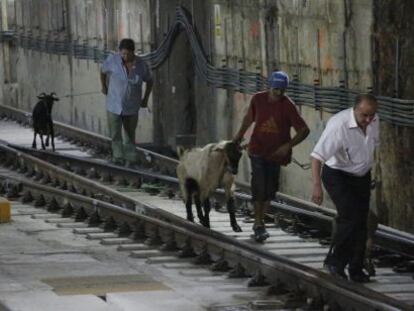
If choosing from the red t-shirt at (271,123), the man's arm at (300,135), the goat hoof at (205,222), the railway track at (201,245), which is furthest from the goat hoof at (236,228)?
the man's arm at (300,135)

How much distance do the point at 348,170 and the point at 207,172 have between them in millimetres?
3460

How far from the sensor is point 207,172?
16484 millimetres

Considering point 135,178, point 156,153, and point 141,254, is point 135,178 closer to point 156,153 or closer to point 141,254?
point 156,153

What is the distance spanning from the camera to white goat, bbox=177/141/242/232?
53.6 feet

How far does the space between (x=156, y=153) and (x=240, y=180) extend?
7.24ft

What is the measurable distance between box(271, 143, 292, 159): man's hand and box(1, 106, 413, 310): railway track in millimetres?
908

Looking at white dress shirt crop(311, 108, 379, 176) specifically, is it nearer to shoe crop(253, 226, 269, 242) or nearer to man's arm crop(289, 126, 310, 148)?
man's arm crop(289, 126, 310, 148)

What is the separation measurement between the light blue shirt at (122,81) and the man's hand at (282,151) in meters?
6.21

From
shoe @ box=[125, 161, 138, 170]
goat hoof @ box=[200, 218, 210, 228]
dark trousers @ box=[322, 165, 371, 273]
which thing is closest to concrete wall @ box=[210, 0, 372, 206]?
shoe @ box=[125, 161, 138, 170]

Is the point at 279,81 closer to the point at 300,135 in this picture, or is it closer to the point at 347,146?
the point at 300,135

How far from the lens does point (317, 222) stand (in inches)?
670

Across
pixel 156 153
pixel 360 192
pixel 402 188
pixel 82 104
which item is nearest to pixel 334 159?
pixel 360 192

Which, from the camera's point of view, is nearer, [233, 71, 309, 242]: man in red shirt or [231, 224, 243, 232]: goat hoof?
[233, 71, 309, 242]: man in red shirt

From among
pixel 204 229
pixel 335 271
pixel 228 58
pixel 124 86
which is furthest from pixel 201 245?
pixel 228 58
